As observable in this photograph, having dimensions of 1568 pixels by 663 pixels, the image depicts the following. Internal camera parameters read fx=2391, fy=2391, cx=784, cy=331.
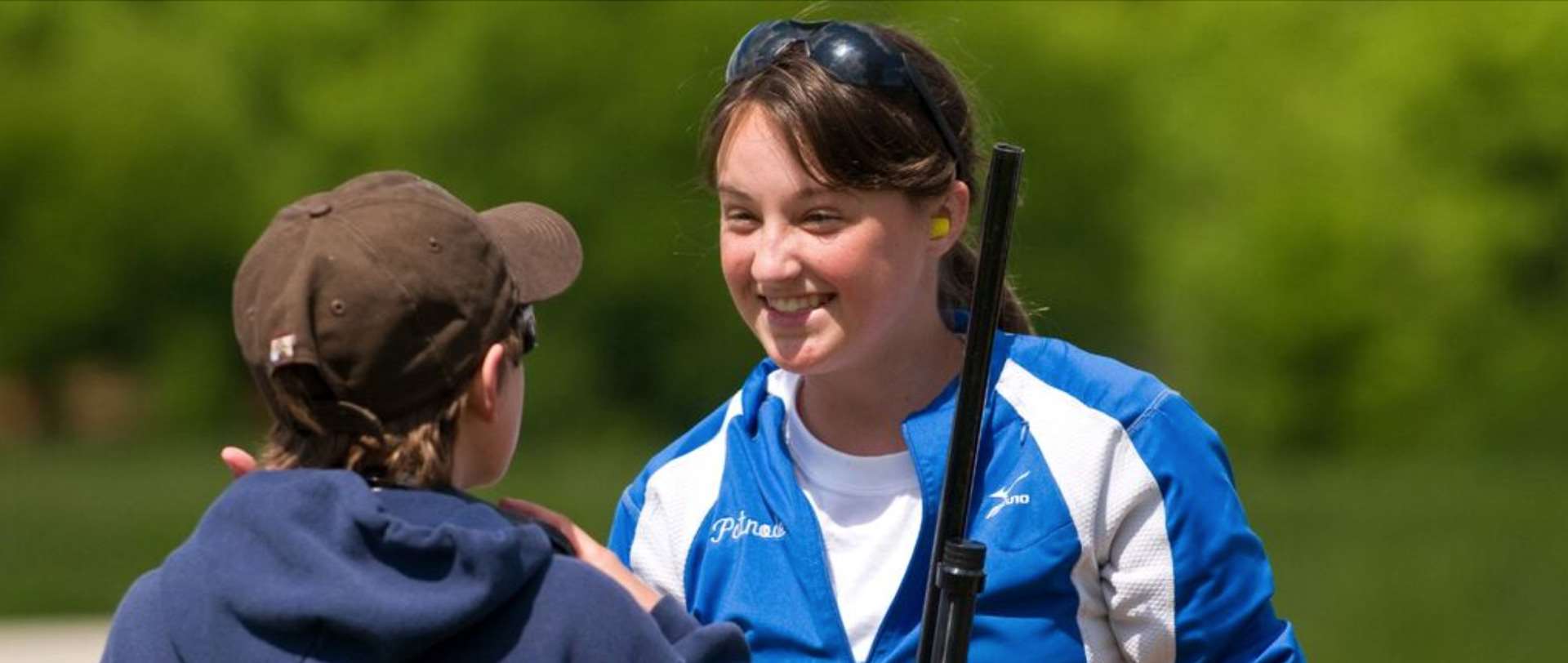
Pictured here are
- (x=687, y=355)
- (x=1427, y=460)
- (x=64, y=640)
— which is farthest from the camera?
(x=687, y=355)

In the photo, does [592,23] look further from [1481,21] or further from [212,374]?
[1481,21]

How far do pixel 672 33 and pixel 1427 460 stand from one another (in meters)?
7.89

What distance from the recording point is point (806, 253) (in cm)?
283

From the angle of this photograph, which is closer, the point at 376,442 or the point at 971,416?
the point at 376,442

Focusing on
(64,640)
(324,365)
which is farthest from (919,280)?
(64,640)

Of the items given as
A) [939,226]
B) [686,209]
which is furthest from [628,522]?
[686,209]

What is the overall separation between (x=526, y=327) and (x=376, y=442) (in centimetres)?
20

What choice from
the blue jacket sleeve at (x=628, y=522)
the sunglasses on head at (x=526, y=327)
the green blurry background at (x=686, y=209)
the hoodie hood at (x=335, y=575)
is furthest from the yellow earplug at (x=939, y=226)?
the green blurry background at (x=686, y=209)

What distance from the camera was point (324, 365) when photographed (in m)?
2.30

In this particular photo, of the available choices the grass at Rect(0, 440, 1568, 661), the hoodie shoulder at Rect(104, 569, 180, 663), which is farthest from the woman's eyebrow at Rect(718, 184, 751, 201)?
the grass at Rect(0, 440, 1568, 661)

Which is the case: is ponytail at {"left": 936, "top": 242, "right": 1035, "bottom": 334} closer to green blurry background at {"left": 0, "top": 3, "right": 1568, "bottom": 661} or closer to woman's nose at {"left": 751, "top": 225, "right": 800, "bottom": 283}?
woman's nose at {"left": 751, "top": 225, "right": 800, "bottom": 283}

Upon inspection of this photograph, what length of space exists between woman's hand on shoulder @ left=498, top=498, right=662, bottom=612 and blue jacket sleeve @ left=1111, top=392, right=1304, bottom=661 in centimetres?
68

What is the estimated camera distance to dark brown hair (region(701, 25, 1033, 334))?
284 cm

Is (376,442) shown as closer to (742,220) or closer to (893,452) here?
(742,220)
